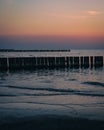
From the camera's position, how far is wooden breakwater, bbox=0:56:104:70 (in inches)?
1539

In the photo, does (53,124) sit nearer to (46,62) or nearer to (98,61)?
(46,62)

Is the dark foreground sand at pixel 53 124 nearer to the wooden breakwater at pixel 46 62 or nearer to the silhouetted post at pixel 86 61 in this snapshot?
the wooden breakwater at pixel 46 62

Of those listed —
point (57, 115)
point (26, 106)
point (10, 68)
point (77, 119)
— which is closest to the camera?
point (77, 119)

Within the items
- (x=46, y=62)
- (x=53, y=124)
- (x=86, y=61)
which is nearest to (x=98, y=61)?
(x=86, y=61)

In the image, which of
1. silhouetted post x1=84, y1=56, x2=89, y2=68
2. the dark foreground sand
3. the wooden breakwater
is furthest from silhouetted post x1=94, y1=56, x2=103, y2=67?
the dark foreground sand

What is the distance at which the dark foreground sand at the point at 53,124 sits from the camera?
864cm

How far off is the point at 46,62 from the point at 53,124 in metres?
34.7

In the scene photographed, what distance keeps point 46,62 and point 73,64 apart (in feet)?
15.6

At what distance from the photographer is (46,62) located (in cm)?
4378

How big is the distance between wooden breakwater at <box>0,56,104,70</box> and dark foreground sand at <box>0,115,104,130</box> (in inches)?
1134

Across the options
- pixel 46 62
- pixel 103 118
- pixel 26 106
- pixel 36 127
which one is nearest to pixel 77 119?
pixel 103 118

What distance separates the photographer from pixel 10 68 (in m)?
38.8

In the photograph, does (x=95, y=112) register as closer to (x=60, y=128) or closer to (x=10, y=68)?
(x=60, y=128)

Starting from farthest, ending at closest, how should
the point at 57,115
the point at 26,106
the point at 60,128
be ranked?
the point at 26,106
the point at 57,115
the point at 60,128
